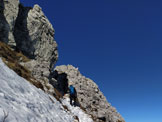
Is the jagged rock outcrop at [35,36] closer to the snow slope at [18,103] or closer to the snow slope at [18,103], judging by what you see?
the snow slope at [18,103]

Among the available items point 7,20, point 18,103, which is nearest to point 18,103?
point 18,103

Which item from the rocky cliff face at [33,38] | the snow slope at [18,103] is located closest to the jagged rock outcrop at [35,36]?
the rocky cliff face at [33,38]

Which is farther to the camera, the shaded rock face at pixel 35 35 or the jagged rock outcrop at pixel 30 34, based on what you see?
the shaded rock face at pixel 35 35

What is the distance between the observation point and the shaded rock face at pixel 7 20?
27.1m

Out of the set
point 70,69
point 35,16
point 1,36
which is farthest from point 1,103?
point 70,69

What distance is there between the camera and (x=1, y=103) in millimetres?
6379

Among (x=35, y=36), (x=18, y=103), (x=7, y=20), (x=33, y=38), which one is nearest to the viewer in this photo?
(x=18, y=103)

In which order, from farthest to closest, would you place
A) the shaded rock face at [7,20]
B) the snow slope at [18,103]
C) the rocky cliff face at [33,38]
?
the rocky cliff face at [33,38] < the shaded rock face at [7,20] < the snow slope at [18,103]

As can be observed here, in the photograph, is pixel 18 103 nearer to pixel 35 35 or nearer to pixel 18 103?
pixel 18 103

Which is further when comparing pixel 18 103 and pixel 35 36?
pixel 35 36

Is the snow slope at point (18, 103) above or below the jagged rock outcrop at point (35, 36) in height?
below

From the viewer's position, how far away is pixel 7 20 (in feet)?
94.5

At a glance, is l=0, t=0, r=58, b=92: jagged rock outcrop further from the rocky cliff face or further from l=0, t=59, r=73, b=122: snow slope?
l=0, t=59, r=73, b=122: snow slope

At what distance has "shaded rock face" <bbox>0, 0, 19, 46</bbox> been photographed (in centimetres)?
2711
